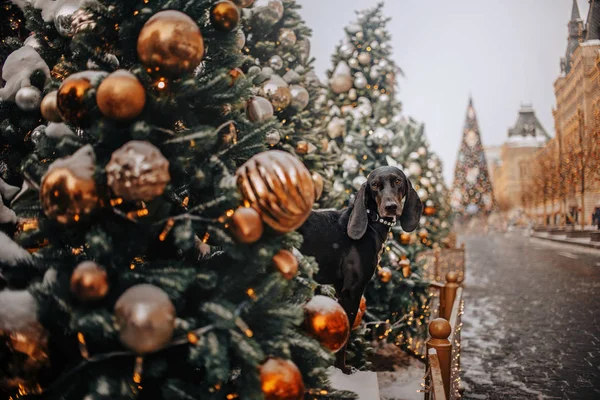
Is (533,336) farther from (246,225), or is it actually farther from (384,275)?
(246,225)

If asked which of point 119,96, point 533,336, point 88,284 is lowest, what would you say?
point 533,336

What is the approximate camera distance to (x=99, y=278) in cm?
137

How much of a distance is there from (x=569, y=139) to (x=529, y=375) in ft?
31.9

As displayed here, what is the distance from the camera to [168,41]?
4.85 feet

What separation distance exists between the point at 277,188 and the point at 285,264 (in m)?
0.33

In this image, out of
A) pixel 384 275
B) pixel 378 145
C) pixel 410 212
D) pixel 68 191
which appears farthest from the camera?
pixel 378 145

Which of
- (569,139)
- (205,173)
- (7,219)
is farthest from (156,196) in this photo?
(569,139)

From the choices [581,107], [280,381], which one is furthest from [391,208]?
[581,107]

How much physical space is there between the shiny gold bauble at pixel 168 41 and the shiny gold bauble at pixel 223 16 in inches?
10.4

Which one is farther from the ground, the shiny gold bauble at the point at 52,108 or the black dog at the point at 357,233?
the shiny gold bauble at the point at 52,108

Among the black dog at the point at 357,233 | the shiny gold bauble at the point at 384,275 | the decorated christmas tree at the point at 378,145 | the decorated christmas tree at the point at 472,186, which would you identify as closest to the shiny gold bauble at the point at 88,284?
the black dog at the point at 357,233

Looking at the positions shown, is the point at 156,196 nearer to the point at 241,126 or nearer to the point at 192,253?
the point at 192,253

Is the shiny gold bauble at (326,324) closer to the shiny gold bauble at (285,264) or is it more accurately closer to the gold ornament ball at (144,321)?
the shiny gold bauble at (285,264)

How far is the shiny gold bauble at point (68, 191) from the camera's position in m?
1.38
